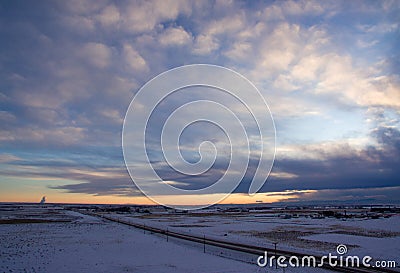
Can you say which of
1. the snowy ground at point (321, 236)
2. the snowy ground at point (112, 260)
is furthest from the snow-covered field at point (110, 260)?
the snowy ground at point (321, 236)

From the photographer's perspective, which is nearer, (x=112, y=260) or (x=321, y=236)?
(x=112, y=260)

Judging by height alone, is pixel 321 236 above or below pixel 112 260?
below

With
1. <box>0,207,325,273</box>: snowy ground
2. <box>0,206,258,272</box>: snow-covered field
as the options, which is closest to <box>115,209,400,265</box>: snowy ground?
<box>0,207,325,273</box>: snowy ground

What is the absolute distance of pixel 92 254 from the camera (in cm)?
2856

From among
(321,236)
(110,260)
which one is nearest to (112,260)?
(110,260)

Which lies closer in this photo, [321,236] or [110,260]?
[110,260]

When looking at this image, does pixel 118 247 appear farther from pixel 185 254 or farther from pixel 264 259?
pixel 264 259

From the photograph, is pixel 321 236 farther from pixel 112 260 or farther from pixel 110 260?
pixel 110 260

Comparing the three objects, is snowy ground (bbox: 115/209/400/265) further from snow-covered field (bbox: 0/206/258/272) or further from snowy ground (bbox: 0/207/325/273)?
snow-covered field (bbox: 0/206/258/272)

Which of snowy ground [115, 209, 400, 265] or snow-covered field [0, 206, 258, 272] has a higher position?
snow-covered field [0, 206, 258, 272]

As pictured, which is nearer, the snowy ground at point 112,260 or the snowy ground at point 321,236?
the snowy ground at point 112,260

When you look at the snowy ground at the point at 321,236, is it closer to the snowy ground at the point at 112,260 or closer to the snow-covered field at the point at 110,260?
the snowy ground at the point at 112,260

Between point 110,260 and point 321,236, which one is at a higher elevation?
point 110,260

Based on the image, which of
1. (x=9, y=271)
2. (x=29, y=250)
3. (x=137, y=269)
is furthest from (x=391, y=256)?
(x=29, y=250)
